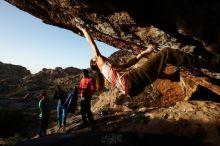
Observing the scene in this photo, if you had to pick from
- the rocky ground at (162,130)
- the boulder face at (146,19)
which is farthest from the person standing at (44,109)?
the boulder face at (146,19)

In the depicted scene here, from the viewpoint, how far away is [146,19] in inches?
310

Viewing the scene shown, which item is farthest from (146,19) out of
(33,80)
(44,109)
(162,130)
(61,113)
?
(33,80)

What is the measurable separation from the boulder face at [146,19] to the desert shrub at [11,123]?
19.7 meters

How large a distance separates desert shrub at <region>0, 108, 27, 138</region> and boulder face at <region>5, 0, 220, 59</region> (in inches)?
777

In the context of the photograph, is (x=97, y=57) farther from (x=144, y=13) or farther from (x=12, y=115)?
(x=12, y=115)

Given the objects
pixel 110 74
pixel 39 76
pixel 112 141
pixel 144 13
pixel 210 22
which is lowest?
pixel 112 141

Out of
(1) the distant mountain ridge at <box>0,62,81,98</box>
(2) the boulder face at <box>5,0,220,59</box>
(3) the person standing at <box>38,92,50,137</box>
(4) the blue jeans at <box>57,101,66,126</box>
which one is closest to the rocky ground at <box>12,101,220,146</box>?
(4) the blue jeans at <box>57,101,66,126</box>

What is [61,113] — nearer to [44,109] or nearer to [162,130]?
[44,109]

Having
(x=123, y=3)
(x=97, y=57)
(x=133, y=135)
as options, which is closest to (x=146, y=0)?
(x=123, y=3)

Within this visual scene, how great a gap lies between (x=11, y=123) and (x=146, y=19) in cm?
2457

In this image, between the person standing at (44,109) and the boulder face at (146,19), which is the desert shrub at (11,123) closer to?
the person standing at (44,109)

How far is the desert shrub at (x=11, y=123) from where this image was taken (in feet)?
93.9

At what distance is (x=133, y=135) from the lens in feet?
31.5

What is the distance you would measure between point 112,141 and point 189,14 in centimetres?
466
